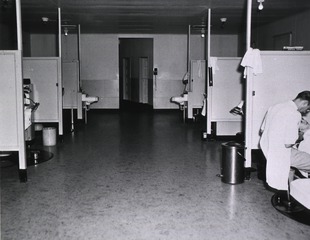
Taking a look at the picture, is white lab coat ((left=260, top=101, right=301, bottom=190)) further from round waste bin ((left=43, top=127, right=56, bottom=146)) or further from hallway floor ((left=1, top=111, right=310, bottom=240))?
round waste bin ((left=43, top=127, right=56, bottom=146))

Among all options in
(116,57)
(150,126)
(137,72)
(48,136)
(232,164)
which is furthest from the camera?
(137,72)

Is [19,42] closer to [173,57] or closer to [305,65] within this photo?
[305,65]

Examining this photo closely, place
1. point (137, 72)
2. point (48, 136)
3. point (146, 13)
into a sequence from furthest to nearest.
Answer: point (137, 72) → point (146, 13) → point (48, 136)

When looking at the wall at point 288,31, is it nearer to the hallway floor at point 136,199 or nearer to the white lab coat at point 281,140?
the hallway floor at point 136,199

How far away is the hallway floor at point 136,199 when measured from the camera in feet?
9.80

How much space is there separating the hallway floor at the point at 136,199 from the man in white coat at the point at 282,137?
1.11 ft

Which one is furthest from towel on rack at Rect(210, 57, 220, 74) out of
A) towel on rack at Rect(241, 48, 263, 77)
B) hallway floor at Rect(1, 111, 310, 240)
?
towel on rack at Rect(241, 48, 263, 77)

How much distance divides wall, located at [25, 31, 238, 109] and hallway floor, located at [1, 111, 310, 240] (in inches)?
239

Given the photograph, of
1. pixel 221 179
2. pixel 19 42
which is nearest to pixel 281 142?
pixel 221 179

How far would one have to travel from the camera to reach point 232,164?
167 inches

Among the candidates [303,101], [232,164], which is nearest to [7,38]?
[232,164]

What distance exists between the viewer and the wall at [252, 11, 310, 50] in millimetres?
7973

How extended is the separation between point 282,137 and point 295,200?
0.60 metres

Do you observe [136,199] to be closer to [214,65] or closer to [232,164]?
[232,164]
